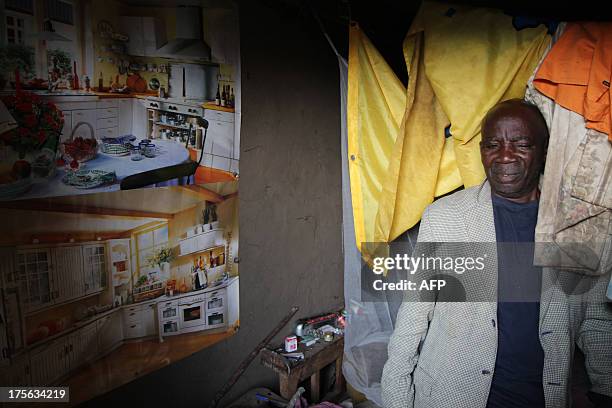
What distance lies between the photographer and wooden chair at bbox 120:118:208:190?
1.84 meters

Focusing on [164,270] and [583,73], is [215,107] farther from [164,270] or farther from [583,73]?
[583,73]

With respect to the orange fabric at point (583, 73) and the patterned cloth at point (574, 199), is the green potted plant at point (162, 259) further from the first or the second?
the orange fabric at point (583, 73)

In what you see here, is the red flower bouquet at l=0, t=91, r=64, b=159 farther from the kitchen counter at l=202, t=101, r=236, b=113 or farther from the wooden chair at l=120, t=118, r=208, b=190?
the kitchen counter at l=202, t=101, r=236, b=113

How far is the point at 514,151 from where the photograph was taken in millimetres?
1727

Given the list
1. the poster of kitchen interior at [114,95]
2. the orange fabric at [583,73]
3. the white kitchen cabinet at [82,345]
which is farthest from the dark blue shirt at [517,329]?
the white kitchen cabinet at [82,345]

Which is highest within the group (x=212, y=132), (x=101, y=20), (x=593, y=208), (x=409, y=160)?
(x=101, y=20)

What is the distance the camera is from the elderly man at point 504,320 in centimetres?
164

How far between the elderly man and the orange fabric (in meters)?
0.13

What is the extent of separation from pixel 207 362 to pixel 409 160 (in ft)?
5.40

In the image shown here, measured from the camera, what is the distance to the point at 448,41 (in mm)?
1894

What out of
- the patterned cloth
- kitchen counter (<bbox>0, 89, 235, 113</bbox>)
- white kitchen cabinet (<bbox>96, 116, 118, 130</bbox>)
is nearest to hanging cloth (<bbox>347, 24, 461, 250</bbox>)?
the patterned cloth

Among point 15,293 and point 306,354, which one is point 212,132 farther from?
point 306,354

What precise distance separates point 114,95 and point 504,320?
1923 millimetres

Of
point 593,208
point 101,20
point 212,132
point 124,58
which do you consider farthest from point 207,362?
point 593,208
